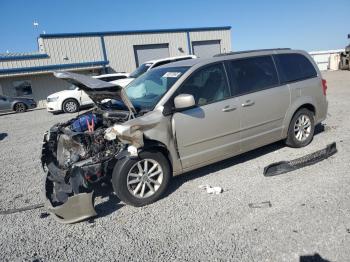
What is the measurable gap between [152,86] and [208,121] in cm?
108

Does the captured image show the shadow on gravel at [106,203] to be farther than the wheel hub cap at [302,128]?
No

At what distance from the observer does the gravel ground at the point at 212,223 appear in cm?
294

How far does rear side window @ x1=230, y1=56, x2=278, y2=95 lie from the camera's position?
468cm

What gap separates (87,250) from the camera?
10.3 feet

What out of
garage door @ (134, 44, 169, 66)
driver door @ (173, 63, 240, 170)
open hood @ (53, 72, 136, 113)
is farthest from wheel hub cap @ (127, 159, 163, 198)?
garage door @ (134, 44, 169, 66)

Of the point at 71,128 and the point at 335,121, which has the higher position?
the point at 71,128

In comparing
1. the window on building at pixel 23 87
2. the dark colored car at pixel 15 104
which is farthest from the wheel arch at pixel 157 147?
the window on building at pixel 23 87

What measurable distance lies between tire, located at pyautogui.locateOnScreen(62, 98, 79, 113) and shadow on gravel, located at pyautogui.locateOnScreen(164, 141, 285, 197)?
444 inches

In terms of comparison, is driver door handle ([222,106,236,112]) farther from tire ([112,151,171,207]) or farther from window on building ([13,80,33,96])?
window on building ([13,80,33,96])

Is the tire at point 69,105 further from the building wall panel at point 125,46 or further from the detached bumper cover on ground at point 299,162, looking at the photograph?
the detached bumper cover on ground at point 299,162

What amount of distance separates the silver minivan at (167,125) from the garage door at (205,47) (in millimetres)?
25548

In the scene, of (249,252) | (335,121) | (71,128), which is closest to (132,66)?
(335,121)

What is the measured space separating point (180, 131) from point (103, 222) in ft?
4.96

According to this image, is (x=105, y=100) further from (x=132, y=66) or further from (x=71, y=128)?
(x=132, y=66)
